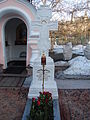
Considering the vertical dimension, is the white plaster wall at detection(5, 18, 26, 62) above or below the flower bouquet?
above

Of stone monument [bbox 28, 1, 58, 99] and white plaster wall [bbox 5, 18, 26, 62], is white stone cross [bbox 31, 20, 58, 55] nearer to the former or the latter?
stone monument [bbox 28, 1, 58, 99]

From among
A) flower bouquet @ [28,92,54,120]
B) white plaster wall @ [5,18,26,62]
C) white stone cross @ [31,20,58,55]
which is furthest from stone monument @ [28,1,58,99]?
white plaster wall @ [5,18,26,62]

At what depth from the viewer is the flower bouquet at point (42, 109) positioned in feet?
8.72

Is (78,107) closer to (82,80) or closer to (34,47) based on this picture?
(82,80)

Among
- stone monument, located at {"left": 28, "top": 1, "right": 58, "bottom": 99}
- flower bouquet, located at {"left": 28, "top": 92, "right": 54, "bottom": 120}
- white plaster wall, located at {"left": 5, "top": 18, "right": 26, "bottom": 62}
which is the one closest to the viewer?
flower bouquet, located at {"left": 28, "top": 92, "right": 54, "bottom": 120}

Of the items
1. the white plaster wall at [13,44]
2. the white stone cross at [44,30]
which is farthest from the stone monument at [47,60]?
the white plaster wall at [13,44]

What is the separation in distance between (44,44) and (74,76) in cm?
257

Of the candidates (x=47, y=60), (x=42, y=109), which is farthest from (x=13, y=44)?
(x=42, y=109)

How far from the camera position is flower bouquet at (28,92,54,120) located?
105 inches

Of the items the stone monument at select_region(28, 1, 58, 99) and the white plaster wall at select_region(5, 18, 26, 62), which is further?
the white plaster wall at select_region(5, 18, 26, 62)

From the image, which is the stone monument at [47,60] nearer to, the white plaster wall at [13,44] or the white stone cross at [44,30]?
the white stone cross at [44,30]

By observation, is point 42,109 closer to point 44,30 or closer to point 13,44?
point 44,30

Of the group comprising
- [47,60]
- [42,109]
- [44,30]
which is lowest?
[42,109]

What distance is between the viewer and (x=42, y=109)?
2.92m
